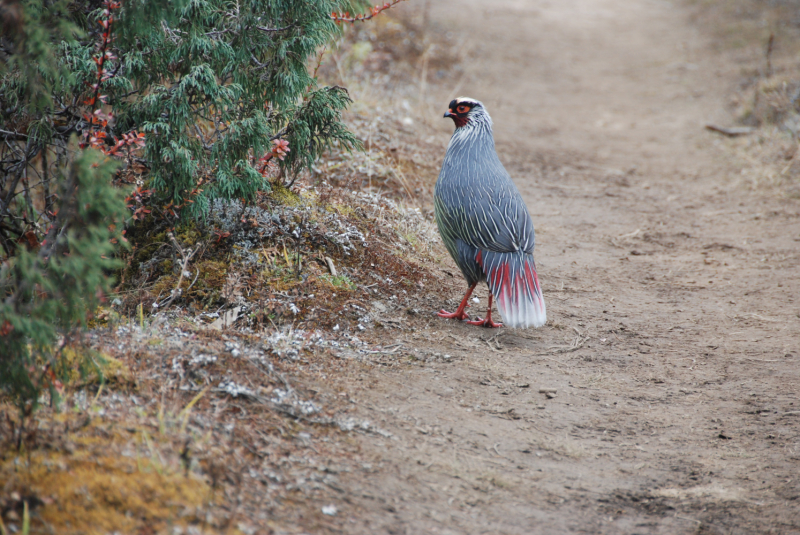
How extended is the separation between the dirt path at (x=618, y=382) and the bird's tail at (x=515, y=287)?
0.30 meters

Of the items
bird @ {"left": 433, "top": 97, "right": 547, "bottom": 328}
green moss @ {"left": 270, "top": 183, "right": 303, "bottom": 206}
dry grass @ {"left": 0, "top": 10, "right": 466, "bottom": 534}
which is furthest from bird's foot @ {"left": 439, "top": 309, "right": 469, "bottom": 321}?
green moss @ {"left": 270, "top": 183, "right": 303, "bottom": 206}

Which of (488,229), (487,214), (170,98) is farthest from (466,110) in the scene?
(170,98)

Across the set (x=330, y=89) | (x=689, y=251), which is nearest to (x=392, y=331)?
(x=330, y=89)

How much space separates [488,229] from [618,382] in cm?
137

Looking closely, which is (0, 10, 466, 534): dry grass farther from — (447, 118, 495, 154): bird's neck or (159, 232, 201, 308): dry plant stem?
→ (447, 118, 495, 154): bird's neck

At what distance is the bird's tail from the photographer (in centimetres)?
415

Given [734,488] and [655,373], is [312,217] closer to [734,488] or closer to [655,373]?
[655,373]

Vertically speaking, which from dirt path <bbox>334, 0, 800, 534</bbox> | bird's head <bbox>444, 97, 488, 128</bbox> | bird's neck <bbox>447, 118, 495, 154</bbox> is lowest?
dirt path <bbox>334, 0, 800, 534</bbox>

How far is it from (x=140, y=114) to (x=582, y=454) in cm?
336

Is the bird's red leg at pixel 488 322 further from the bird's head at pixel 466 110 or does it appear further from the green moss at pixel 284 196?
the green moss at pixel 284 196

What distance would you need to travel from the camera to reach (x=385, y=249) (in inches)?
201

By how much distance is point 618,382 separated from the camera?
13.5 ft

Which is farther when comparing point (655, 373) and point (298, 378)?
point (655, 373)

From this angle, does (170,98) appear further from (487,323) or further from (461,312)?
(487,323)
